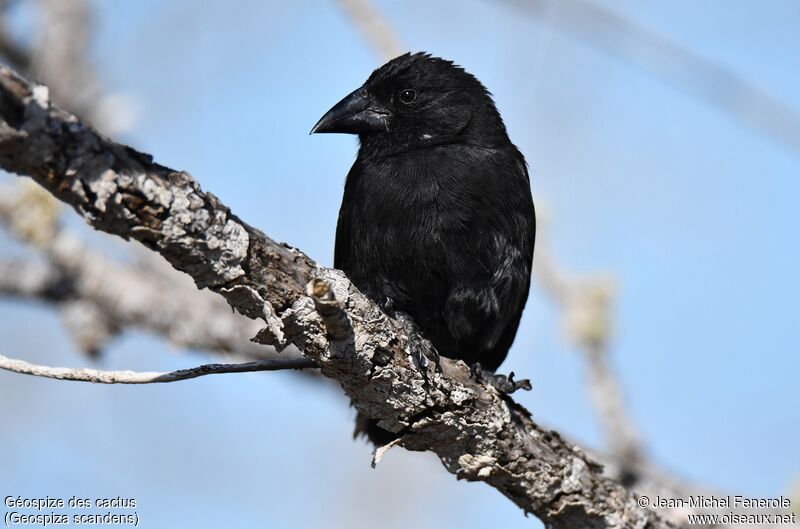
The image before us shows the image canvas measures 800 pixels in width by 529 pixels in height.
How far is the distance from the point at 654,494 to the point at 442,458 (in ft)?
5.36

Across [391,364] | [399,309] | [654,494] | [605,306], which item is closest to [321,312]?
[391,364]

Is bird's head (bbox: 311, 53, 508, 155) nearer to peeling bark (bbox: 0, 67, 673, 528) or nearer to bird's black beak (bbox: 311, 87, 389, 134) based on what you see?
bird's black beak (bbox: 311, 87, 389, 134)

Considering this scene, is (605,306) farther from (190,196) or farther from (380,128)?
(190,196)

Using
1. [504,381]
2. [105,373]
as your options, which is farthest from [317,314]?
[504,381]

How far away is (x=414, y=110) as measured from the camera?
4.40 meters

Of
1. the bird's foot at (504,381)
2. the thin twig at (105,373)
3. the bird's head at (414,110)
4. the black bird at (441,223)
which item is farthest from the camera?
the bird's head at (414,110)

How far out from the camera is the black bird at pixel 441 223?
3729 millimetres

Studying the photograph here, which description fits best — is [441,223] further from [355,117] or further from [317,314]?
[317,314]

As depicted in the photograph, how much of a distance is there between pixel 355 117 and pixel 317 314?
2.07m

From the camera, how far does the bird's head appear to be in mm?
4285

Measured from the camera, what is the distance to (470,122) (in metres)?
4.34

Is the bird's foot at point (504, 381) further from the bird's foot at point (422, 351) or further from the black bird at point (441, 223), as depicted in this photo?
the black bird at point (441, 223)

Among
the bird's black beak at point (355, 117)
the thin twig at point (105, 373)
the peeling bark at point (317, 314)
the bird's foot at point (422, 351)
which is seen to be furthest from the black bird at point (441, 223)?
the thin twig at point (105, 373)

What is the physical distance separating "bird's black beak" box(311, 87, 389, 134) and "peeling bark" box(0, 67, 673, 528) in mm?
1530
